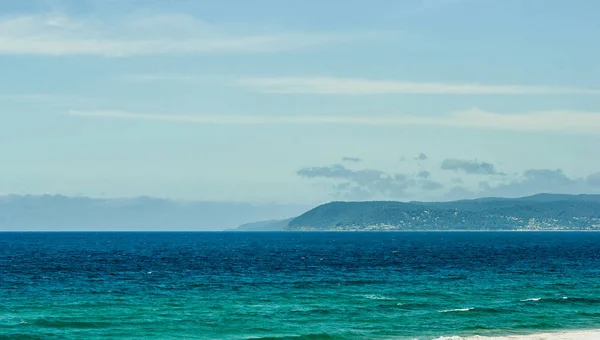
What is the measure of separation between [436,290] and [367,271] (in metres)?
30.1

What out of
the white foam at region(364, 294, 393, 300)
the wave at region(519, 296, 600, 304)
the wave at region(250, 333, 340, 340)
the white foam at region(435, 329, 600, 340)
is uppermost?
the white foam at region(364, 294, 393, 300)

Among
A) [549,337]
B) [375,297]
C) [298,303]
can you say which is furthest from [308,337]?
[375,297]

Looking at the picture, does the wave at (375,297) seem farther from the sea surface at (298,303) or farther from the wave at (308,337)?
the wave at (308,337)

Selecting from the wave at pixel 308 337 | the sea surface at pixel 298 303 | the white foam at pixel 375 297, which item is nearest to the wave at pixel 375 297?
the white foam at pixel 375 297

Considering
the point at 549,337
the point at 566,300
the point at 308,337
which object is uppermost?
the point at 566,300

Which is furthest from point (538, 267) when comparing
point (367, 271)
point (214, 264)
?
point (214, 264)

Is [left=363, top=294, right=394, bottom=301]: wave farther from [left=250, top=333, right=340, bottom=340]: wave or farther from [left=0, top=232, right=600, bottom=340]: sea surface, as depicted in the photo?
[left=250, top=333, right=340, bottom=340]: wave

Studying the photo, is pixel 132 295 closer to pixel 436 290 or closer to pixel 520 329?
pixel 436 290

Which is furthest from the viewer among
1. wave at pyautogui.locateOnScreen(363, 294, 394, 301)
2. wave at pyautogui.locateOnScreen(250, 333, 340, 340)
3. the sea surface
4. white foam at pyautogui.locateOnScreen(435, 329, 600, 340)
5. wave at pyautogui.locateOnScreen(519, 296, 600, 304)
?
wave at pyautogui.locateOnScreen(363, 294, 394, 301)

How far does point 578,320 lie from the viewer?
6956cm

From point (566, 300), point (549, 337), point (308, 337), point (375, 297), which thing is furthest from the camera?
point (375, 297)

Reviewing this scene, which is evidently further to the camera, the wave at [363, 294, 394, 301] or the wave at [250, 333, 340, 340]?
the wave at [363, 294, 394, 301]

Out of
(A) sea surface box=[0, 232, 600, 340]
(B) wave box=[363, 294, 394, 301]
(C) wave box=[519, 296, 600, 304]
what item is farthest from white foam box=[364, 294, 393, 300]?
(C) wave box=[519, 296, 600, 304]

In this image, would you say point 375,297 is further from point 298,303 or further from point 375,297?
point 298,303
